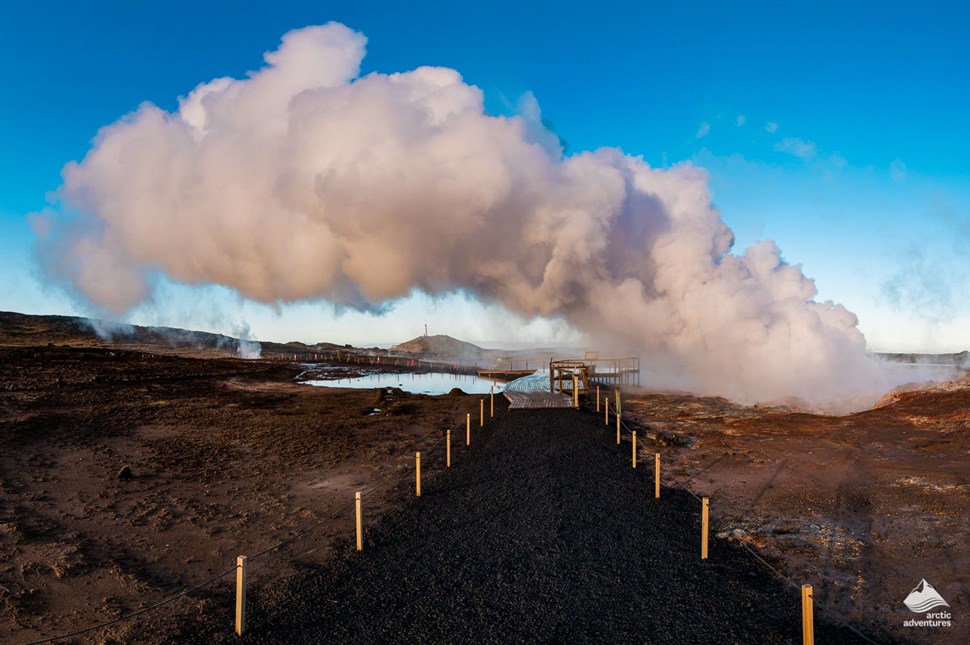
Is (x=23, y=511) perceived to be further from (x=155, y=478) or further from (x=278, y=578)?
(x=278, y=578)

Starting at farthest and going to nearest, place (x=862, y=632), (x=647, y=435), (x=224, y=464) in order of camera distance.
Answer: (x=647, y=435) → (x=224, y=464) → (x=862, y=632)

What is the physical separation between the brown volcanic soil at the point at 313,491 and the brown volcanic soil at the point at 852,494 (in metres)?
0.06

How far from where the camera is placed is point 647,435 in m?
23.5

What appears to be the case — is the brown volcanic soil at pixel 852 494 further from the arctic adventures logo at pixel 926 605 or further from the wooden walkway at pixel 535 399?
the wooden walkway at pixel 535 399

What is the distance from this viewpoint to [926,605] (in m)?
8.75

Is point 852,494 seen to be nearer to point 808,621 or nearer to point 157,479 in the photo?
point 808,621

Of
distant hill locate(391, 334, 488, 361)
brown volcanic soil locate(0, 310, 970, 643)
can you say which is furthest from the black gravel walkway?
distant hill locate(391, 334, 488, 361)

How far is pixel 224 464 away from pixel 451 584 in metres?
Answer: 13.7

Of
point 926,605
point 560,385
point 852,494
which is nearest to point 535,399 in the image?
point 560,385

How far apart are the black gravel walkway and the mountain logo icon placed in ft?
5.79

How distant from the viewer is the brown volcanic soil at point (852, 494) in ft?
31.0

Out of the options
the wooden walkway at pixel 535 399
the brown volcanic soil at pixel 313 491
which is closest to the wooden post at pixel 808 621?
the brown volcanic soil at pixel 313 491

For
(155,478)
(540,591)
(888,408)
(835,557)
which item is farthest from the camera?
(888,408)

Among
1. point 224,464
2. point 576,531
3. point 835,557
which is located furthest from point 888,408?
point 224,464
